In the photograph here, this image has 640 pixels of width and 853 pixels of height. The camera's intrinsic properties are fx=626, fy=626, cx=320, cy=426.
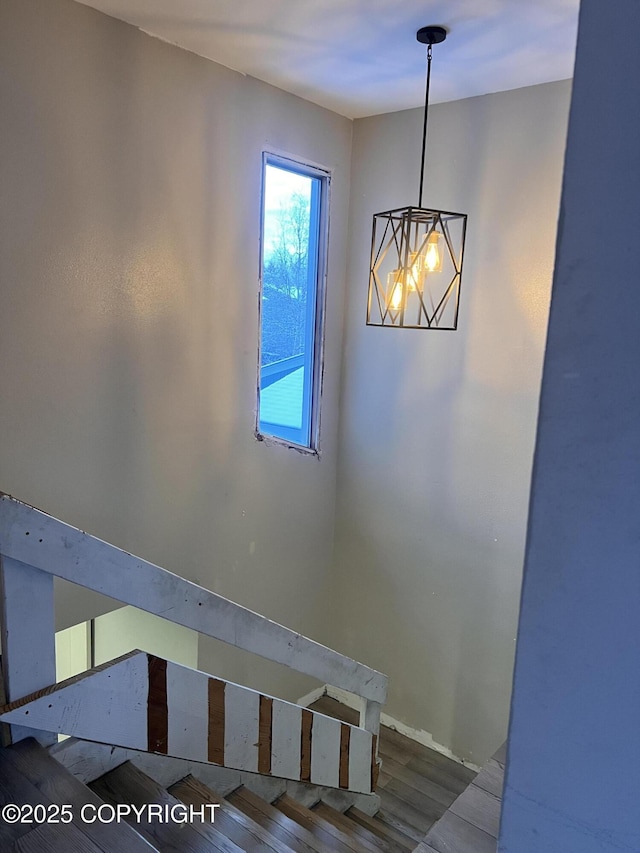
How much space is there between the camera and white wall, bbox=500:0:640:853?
1.73 feet

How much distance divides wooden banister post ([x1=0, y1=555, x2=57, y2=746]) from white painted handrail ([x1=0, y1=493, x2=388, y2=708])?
0.7 inches

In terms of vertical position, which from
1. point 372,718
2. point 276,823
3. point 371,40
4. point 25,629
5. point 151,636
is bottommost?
point 151,636

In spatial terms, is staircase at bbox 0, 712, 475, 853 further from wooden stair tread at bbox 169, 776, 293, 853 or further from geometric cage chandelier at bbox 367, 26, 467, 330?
geometric cage chandelier at bbox 367, 26, 467, 330

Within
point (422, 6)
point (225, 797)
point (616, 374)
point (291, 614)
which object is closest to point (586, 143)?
point (616, 374)

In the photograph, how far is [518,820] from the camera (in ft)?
2.19

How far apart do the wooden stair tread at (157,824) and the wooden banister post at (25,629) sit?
234 millimetres

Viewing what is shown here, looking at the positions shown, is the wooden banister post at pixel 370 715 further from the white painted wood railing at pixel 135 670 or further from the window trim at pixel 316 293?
the window trim at pixel 316 293

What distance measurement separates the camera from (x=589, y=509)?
0.58 m

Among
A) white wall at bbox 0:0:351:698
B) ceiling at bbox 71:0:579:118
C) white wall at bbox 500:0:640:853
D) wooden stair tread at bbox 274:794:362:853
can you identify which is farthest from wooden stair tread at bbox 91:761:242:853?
ceiling at bbox 71:0:579:118

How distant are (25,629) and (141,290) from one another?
1.71 meters

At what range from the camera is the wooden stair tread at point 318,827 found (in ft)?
5.48

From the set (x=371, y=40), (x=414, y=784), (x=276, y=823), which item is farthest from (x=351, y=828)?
(x=371, y=40)

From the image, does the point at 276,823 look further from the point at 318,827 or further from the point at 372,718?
the point at 372,718

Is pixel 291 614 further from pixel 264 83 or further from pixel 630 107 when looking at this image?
pixel 630 107
